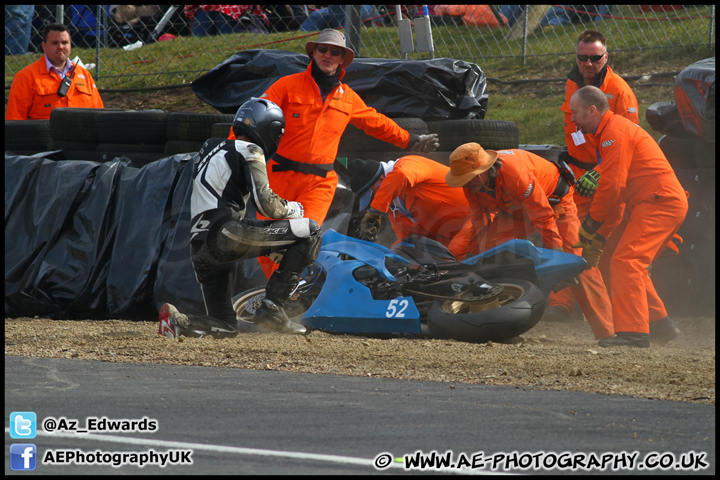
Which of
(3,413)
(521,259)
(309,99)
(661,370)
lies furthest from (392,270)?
(3,413)

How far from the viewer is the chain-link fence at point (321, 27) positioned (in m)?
10.2

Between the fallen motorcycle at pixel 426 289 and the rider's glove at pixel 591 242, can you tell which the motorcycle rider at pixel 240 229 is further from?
the rider's glove at pixel 591 242

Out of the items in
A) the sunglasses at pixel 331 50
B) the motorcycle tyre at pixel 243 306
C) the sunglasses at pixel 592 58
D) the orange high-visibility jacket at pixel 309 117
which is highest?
the sunglasses at pixel 331 50

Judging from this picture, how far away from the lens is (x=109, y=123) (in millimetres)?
8188

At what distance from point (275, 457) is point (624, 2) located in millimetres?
9595

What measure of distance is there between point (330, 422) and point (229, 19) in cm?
998

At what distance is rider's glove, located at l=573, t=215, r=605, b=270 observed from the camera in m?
6.07

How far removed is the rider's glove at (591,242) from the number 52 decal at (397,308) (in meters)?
1.41

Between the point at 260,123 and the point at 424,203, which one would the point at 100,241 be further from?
the point at 424,203

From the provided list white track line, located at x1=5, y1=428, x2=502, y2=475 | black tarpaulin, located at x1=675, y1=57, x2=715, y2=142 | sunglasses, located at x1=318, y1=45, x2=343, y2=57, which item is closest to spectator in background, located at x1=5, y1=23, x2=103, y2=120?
sunglasses, located at x1=318, y1=45, x2=343, y2=57

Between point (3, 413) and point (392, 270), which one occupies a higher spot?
point (3, 413)

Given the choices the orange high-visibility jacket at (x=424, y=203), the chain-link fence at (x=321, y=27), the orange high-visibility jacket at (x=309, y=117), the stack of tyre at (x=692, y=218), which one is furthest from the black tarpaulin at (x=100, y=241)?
the stack of tyre at (x=692, y=218)

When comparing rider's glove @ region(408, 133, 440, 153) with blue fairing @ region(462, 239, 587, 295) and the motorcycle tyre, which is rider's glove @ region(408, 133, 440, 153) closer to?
blue fairing @ region(462, 239, 587, 295)

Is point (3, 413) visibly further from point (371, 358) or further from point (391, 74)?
point (391, 74)
